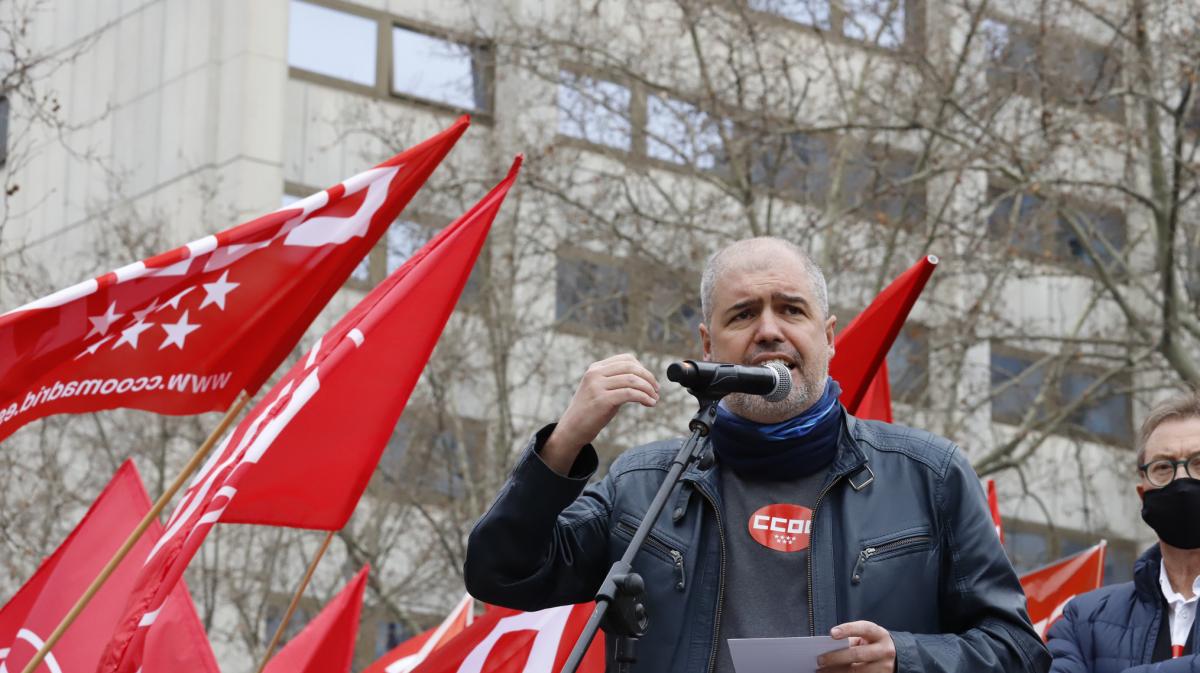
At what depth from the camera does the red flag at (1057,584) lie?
927cm

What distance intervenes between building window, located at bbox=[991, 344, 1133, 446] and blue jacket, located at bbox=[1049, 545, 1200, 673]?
1192 centimetres

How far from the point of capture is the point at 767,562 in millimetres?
4422

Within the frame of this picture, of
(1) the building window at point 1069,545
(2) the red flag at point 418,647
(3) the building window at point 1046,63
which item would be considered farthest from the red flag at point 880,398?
(1) the building window at point 1069,545

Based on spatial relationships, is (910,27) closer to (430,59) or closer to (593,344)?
(593,344)

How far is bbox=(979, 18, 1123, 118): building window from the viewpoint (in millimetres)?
16984

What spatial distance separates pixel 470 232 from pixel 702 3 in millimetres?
10746

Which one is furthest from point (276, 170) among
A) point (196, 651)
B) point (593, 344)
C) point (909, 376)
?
point (196, 651)

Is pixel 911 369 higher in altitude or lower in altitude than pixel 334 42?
lower

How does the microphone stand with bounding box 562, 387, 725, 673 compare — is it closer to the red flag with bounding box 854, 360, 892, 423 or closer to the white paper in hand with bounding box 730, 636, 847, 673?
→ the white paper in hand with bounding box 730, 636, 847, 673

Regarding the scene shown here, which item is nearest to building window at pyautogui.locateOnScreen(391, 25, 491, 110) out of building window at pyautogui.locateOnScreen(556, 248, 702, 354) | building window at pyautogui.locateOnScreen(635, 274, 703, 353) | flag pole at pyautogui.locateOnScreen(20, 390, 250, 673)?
building window at pyautogui.locateOnScreen(556, 248, 702, 354)

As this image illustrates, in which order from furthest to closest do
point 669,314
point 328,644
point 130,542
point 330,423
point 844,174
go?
point 669,314 → point 844,174 → point 328,644 → point 330,423 → point 130,542

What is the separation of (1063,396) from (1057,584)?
1567cm

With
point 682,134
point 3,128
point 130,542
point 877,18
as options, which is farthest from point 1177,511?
point 3,128

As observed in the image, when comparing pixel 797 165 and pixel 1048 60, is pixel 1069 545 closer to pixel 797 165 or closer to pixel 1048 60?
pixel 797 165
